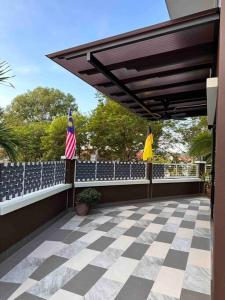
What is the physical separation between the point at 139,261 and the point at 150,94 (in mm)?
2822

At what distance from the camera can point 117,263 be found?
2.81 meters

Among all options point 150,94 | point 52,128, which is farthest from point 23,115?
point 150,94

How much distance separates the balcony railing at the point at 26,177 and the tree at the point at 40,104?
21.5 metres

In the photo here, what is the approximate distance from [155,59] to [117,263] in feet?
8.51

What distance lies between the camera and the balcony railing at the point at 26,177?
2935 mm

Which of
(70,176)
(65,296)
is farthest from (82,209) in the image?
(65,296)

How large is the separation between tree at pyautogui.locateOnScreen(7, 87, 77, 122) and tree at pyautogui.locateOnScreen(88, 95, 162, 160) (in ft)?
45.4

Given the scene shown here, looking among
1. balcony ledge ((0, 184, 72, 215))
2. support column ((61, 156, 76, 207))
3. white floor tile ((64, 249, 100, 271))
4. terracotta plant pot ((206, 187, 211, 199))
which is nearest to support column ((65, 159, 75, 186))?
support column ((61, 156, 76, 207))

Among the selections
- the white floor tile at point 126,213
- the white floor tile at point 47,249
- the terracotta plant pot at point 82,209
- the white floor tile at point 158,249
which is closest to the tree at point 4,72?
the white floor tile at point 47,249

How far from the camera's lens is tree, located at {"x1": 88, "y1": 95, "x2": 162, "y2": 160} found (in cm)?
1159

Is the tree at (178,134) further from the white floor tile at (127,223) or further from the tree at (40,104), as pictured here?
the tree at (40,104)

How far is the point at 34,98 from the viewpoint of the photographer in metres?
25.4

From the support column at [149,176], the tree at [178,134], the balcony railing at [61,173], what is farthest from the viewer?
the tree at [178,134]

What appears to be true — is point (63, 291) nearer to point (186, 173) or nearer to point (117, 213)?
point (117, 213)
